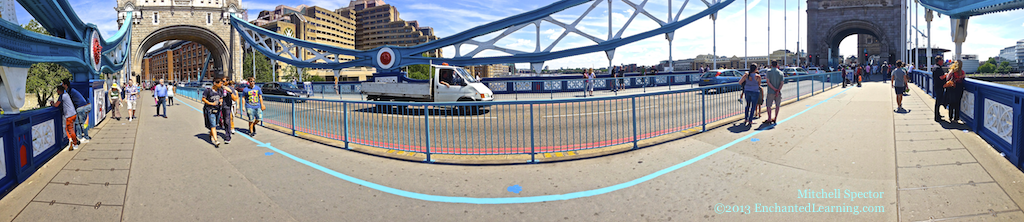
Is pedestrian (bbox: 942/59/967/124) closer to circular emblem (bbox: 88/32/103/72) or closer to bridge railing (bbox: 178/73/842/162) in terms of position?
bridge railing (bbox: 178/73/842/162)

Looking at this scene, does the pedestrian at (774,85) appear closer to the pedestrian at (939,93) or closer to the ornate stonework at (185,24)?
the pedestrian at (939,93)

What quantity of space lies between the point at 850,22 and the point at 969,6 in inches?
729

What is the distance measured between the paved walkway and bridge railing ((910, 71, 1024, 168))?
191 millimetres

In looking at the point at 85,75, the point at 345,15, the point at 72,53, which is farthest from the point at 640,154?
the point at 345,15

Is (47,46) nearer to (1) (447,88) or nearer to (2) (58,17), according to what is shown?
(2) (58,17)

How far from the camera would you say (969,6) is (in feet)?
131

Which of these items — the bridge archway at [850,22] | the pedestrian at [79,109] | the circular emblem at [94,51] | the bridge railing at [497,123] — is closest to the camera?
the bridge railing at [497,123]

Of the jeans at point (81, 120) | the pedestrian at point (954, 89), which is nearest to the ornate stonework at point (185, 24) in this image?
the jeans at point (81, 120)

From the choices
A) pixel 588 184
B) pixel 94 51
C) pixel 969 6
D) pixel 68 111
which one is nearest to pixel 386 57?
pixel 94 51

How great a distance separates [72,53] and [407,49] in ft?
95.1

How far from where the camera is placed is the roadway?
7.23 m

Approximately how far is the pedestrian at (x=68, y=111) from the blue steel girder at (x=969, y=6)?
53377 millimetres

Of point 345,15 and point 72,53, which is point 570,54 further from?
point 345,15

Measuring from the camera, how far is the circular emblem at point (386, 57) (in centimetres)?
4044
